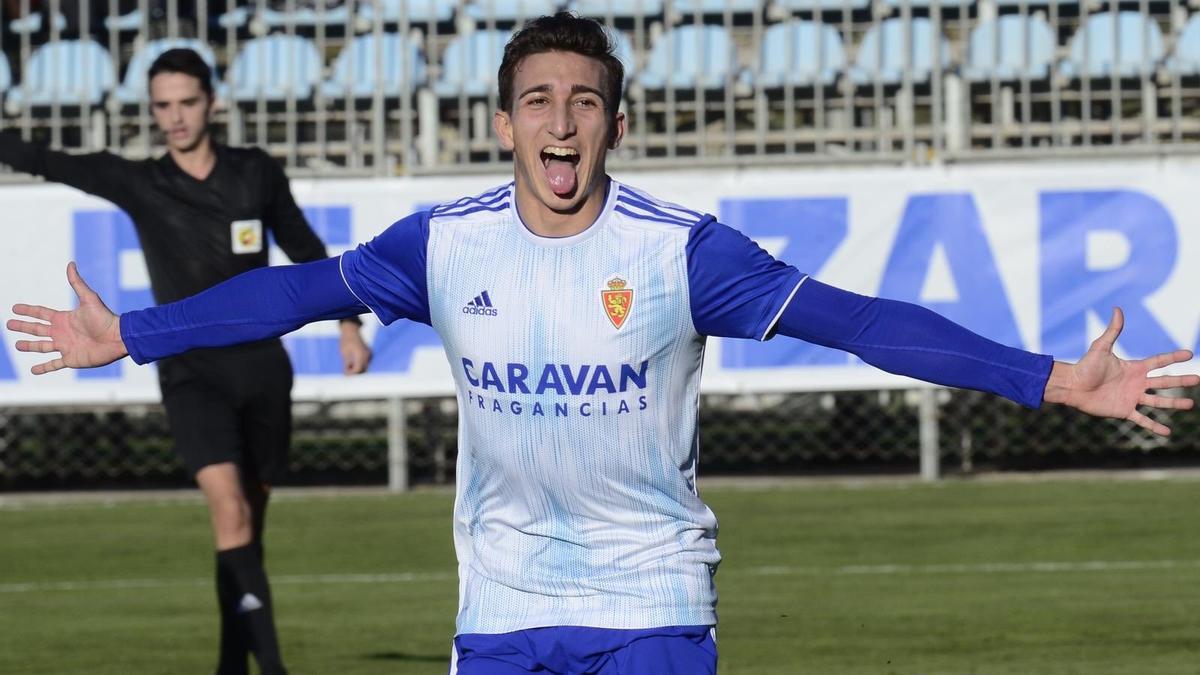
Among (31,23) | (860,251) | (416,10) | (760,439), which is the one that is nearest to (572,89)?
(860,251)

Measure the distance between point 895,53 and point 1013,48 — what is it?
2.90ft

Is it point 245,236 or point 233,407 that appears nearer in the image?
point 233,407

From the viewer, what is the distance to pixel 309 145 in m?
15.4

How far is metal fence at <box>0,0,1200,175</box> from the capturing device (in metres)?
14.8

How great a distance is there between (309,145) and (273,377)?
8.00m

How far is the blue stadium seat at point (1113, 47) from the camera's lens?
14.8m

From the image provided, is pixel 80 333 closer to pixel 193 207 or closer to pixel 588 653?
pixel 588 653

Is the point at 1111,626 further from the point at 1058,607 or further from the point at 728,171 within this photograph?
the point at 728,171

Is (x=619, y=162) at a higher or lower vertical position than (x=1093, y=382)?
higher

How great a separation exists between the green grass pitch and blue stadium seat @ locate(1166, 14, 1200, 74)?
3097 mm

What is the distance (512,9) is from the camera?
15.5 meters

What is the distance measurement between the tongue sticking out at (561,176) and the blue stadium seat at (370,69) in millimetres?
10634

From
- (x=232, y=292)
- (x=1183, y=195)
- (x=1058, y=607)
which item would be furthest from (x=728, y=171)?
(x=232, y=292)

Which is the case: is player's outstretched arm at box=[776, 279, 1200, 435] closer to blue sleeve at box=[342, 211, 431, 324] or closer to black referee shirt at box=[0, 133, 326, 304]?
blue sleeve at box=[342, 211, 431, 324]
